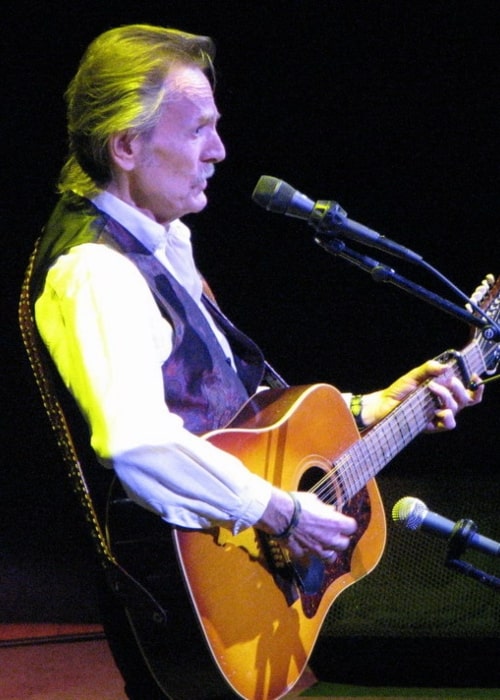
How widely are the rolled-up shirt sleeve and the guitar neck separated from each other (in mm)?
479

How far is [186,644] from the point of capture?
6.47ft

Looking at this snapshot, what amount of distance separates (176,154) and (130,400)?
25.7 inches

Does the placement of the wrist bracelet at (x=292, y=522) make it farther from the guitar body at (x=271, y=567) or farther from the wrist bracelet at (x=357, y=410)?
the wrist bracelet at (x=357, y=410)

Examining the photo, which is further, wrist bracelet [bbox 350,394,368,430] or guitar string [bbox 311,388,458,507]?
wrist bracelet [bbox 350,394,368,430]

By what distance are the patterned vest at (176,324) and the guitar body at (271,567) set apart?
0.21 feet

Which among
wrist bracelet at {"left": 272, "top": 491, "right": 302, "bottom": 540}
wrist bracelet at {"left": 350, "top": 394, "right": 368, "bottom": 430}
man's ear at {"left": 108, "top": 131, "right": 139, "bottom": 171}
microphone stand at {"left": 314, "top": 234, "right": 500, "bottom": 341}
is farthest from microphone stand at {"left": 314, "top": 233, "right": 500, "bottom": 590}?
wrist bracelet at {"left": 350, "top": 394, "right": 368, "bottom": 430}

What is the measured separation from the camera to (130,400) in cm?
188

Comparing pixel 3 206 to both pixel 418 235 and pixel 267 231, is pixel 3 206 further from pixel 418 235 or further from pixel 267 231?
pixel 418 235

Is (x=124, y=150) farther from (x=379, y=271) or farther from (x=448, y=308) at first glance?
(x=448, y=308)

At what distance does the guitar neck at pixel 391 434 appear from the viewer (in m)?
2.45

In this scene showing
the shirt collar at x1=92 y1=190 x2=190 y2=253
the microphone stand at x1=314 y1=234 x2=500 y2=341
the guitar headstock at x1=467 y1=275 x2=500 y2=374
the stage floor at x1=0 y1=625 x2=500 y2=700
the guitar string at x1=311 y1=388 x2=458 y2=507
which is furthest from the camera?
the stage floor at x1=0 y1=625 x2=500 y2=700

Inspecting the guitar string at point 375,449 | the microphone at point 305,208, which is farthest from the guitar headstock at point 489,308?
the microphone at point 305,208

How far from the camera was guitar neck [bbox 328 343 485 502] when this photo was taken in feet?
8.04

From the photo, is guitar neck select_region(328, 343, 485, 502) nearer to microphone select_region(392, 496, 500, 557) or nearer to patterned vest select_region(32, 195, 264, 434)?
patterned vest select_region(32, 195, 264, 434)
